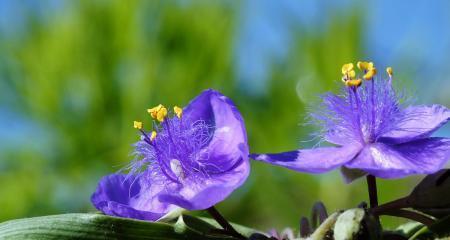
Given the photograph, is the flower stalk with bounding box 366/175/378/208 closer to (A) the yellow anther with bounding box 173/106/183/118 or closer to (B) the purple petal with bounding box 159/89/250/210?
(B) the purple petal with bounding box 159/89/250/210

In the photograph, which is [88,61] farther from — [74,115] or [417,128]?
[417,128]

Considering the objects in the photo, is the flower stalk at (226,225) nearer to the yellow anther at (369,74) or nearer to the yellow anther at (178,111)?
the yellow anther at (178,111)

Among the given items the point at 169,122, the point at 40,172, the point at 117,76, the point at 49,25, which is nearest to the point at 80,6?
the point at 49,25

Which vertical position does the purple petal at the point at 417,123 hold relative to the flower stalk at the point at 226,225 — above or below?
above

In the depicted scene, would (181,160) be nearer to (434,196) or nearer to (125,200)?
(125,200)

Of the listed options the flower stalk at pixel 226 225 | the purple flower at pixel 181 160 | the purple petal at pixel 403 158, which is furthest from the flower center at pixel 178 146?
the purple petal at pixel 403 158

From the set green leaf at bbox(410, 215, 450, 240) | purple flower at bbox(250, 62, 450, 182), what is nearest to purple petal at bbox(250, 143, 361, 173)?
purple flower at bbox(250, 62, 450, 182)
